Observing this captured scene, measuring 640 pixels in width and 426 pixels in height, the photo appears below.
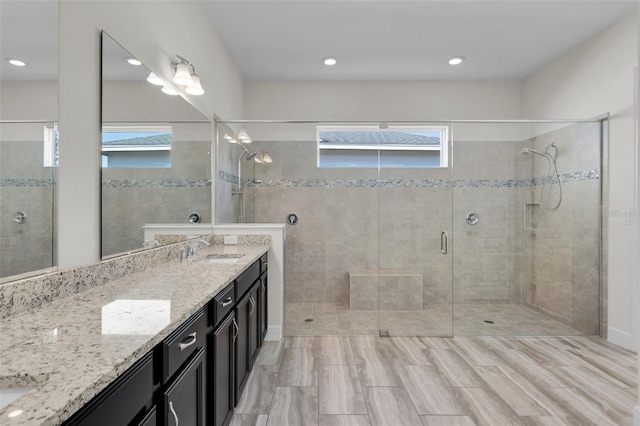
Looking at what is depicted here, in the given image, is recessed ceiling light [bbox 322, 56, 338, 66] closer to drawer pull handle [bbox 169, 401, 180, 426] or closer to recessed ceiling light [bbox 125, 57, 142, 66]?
recessed ceiling light [bbox 125, 57, 142, 66]

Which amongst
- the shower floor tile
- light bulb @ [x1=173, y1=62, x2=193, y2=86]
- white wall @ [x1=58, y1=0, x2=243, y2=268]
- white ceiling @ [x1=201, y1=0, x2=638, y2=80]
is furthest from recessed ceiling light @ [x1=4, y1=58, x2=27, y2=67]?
the shower floor tile

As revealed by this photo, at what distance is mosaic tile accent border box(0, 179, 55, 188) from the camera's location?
1.07 m

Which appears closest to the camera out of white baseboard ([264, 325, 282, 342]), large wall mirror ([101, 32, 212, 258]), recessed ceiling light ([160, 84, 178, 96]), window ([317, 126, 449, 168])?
large wall mirror ([101, 32, 212, 258])

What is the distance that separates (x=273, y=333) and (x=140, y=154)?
6.35 ft

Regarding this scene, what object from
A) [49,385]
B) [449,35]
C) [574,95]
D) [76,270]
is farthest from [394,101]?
[49,385]

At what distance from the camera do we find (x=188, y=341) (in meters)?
1.18

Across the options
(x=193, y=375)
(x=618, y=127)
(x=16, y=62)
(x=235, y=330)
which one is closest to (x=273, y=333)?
(x=235, y=330)

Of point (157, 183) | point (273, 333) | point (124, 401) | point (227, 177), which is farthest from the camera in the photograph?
point (227, 177)

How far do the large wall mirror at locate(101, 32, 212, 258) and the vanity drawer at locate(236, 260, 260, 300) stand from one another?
2.01ft

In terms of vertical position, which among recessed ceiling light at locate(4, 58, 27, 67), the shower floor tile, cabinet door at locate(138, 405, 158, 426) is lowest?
the shower floor tile

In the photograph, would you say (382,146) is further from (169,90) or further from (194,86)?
(169,90)

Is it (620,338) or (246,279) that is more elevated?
(246,279)

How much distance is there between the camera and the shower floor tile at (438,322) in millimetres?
3205

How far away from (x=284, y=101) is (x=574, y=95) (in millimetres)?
3285
